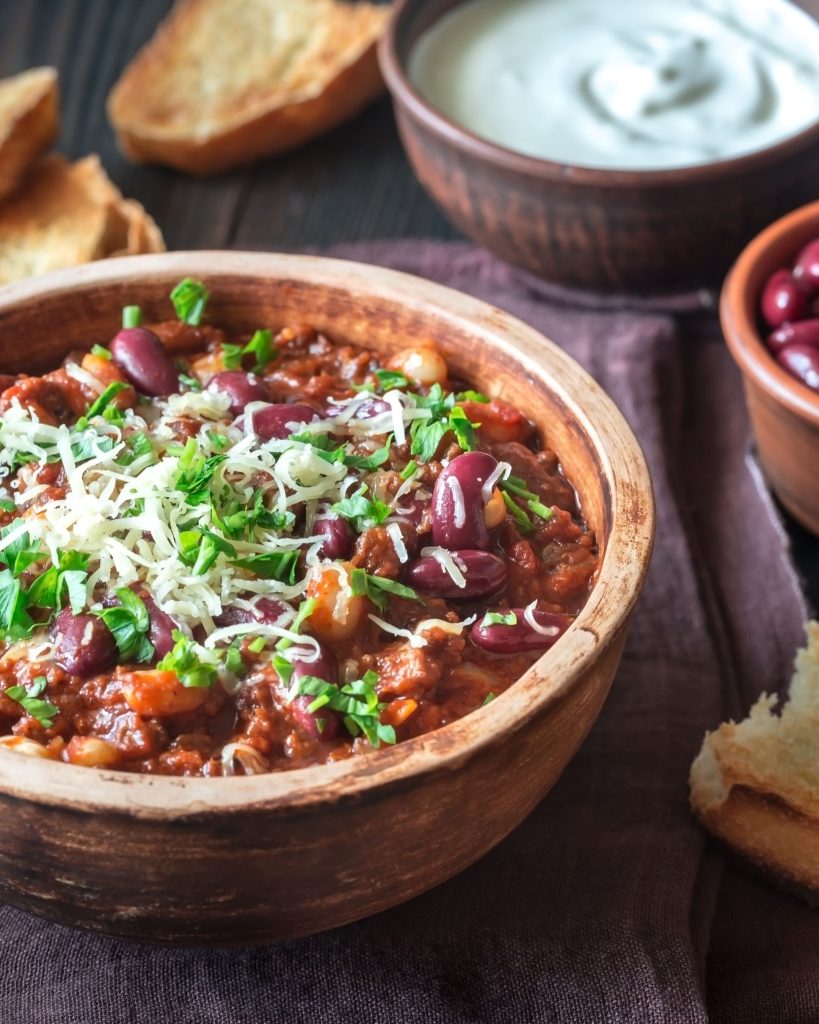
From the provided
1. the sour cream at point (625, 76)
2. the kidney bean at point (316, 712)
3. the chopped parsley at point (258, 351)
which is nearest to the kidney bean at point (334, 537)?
the kidney bean at point (316, 712)

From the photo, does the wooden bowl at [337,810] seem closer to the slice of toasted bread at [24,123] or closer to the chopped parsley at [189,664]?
the chopped parsley at [189,664]

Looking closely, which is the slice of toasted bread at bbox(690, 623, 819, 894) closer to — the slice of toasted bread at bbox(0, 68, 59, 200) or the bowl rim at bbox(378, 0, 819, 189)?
the bowl rim at bbox(378, 0, 819, 189)

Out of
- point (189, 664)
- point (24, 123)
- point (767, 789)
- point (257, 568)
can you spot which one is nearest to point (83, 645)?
point (189, 664)

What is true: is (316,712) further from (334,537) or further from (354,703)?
(334,537)

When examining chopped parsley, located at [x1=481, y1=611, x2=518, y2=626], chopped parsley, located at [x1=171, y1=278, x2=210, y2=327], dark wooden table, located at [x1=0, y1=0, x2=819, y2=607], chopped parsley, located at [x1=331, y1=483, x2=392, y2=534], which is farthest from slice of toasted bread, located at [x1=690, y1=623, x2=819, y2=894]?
dark wooden table, located at [x1=0, y1=0, x2=819, y2=607]

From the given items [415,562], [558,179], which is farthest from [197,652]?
[558,179]

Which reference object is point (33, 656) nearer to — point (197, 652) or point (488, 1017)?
point (197, 652)
